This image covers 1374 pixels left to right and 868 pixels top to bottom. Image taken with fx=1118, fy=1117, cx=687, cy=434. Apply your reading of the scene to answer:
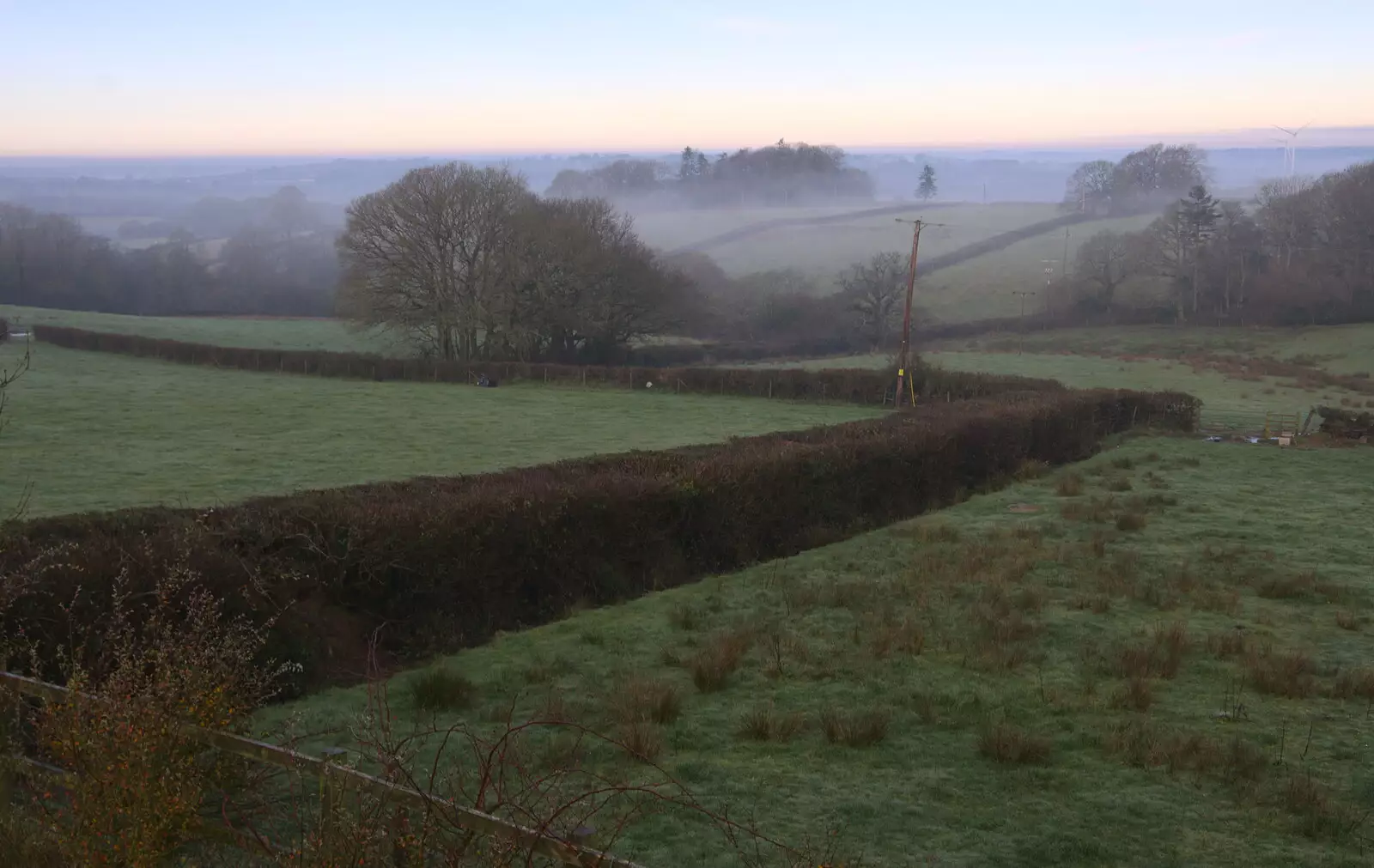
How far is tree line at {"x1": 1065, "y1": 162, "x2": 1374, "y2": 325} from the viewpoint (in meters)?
72.6

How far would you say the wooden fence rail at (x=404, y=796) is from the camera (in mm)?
4312

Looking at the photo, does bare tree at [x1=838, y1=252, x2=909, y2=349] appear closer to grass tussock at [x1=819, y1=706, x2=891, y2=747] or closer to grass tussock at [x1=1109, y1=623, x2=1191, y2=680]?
grass tussock at [x1=1109, y1=623, x2=1191, y2=680]

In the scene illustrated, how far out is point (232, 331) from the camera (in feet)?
235

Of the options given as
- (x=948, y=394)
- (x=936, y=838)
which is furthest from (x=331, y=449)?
(x=936, y=838)

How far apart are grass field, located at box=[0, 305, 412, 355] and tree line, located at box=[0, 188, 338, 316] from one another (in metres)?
14.1

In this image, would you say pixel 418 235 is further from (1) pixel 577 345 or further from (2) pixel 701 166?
(2) pixel 701 166

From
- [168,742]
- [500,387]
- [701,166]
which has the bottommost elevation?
[500,387]

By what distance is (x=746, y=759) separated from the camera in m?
8.48

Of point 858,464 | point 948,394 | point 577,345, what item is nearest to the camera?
point 858,464

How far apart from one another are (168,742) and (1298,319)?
7761 cm

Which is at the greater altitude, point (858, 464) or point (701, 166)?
point (701, 166)

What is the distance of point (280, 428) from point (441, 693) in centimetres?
2720

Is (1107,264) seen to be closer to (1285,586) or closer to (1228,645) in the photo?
(1285,586)

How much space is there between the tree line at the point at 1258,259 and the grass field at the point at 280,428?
4509 centimetres
